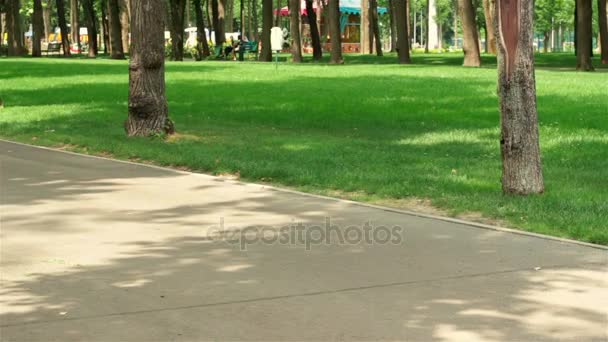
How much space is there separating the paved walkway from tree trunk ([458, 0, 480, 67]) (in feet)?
104

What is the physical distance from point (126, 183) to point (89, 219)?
2.51 m

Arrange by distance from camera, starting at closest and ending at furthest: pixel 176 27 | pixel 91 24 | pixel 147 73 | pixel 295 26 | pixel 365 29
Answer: pixel 147 73, pixel 295 26, pixel 176 27, pixel 91 24, pixel 365 29

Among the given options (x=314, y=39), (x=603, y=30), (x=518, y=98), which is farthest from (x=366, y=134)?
(x=314, y=39)

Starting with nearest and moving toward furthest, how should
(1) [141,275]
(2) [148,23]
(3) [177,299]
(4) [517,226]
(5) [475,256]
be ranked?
1. (3) [177,299]
2. (1) [141,275]
3. (5) [475,256]
4. (4) [517,226]
5. (2) [148,23]

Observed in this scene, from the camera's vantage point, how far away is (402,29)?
46844 mm

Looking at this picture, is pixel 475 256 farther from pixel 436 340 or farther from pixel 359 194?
pixel 359 194

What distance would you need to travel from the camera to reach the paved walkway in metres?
6.39

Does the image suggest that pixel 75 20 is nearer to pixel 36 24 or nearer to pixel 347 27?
pixel 36 24

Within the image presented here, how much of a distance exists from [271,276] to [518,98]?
14.4ft

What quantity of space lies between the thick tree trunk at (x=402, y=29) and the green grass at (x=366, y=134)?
12075 mm

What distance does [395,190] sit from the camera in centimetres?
1167

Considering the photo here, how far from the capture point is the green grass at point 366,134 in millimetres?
11469

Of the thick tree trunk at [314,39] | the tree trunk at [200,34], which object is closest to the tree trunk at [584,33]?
the thick tree trunk at [314,39]

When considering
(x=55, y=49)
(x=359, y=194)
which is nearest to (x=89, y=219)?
(x=359, y=194)
